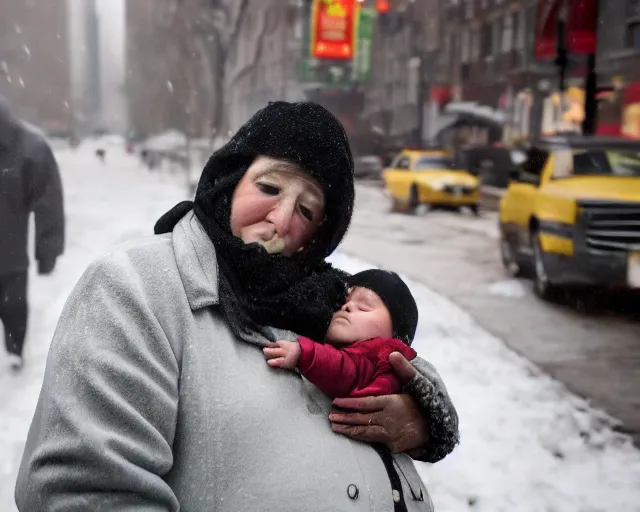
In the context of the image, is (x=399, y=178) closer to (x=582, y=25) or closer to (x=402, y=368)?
(x=582, y=25)

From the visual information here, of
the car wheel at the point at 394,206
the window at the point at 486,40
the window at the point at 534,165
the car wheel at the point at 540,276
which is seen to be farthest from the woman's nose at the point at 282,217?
the window at the point at 486,40

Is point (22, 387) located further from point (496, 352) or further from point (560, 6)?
point (560, 6)

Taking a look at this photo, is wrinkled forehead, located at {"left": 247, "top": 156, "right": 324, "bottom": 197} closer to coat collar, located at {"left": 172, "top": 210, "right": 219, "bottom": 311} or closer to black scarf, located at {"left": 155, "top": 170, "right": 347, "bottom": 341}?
black scarf, located at {"left": 155, "top": 170, "right": 347, "bottom": 341}

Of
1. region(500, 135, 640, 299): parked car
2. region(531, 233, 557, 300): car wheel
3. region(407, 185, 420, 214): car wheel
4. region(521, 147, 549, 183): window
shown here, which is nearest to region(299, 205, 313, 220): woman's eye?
region(500, 135, 640, 299): parked car

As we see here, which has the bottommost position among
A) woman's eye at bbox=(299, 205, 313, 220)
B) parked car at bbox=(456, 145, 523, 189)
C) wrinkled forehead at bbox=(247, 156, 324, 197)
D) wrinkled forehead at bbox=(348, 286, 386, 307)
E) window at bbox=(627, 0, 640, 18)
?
parked car at bbox=(456, 145, 523, 189)

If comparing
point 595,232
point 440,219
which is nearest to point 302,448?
point 595,232

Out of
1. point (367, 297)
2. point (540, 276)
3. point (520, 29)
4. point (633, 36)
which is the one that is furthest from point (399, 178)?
point (520, 29)

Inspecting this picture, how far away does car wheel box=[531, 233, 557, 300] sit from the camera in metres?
6.95

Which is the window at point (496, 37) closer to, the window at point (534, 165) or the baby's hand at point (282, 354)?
the window at point (534, 165)

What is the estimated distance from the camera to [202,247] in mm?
1511

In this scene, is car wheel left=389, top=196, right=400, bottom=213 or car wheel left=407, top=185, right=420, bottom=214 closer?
car wheel left=389, top=196, right=400, bottom=213

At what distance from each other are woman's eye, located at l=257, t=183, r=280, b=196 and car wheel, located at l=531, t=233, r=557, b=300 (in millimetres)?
5738

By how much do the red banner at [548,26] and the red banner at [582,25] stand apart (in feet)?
1.11

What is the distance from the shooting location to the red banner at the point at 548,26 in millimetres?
9577
